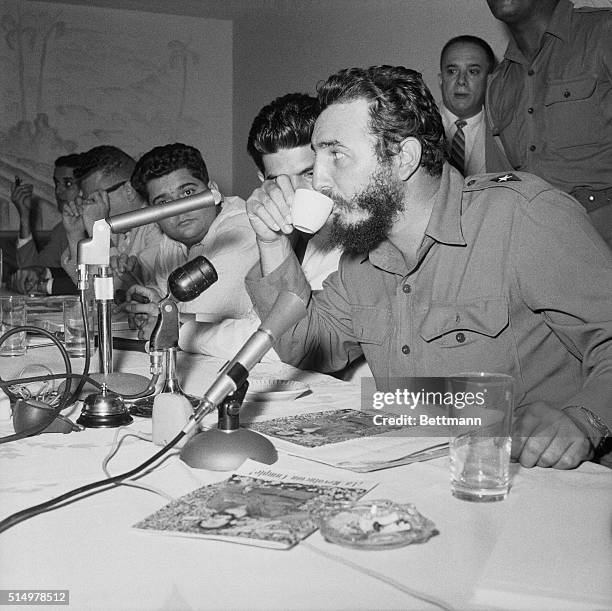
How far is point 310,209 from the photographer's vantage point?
4.70 feet

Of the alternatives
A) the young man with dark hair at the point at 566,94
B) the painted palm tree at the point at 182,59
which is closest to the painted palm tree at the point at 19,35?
the painted palm tree at the point at 182,59

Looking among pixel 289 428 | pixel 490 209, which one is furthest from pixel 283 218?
pixel 289 428

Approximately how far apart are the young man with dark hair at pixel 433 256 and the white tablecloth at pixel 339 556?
19.5 inches

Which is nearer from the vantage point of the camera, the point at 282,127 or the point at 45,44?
the point at 282,127

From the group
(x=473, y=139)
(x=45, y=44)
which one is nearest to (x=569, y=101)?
(x=473, y=139)

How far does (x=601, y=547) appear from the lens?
750 mm

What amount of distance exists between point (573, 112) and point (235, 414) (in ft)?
6.73

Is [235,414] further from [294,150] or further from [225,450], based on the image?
[294,150]

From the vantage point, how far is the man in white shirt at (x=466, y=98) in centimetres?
329

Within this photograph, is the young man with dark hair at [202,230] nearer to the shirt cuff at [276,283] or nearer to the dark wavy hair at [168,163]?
the dark wavy hair at [168,163]

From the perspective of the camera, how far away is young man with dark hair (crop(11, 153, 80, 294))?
3.59 meters

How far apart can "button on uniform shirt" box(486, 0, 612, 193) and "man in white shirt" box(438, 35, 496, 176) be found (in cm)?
45

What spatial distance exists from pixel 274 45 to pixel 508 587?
228 inches

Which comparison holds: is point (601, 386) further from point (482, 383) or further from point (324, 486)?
point (324, 486)
